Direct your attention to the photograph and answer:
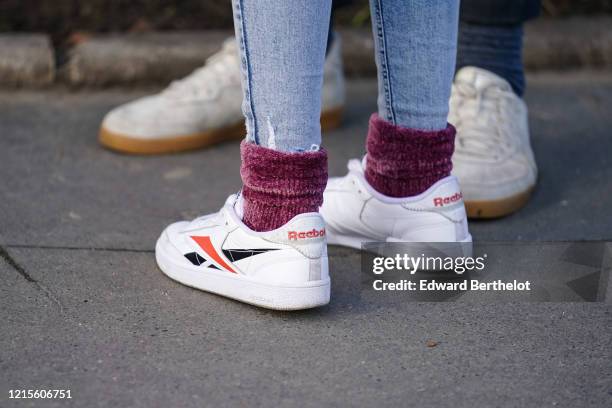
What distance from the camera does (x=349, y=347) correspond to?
133 centimetres

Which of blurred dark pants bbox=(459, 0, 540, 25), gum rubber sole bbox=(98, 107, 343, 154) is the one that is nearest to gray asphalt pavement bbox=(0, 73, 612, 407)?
gum rubber sole bbox=(98, 107, 343, 154)

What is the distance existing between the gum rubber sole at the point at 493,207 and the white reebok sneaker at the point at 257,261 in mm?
527

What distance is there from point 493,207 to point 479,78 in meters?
0.34

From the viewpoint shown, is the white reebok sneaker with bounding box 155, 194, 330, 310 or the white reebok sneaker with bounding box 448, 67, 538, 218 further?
the white reebok sneaker with bounding box 448, 67, 538, 218

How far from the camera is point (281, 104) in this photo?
1296mm

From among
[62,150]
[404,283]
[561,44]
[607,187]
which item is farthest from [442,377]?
[561,44]

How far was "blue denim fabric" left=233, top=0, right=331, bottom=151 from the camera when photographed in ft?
4.09

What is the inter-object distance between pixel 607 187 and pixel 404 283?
0.72 metres

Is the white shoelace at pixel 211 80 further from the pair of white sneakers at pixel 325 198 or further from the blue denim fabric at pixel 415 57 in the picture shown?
the blue denim fabric at pixel 415 57

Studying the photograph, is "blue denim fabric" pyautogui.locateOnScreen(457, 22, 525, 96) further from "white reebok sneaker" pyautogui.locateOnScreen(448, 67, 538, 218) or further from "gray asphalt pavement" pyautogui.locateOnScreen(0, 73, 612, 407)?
"gray asphalt pavement" pyautogui.locateOnScreen(0, 73, 612, 407)

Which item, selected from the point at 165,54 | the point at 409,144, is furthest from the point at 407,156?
the point at 165,54

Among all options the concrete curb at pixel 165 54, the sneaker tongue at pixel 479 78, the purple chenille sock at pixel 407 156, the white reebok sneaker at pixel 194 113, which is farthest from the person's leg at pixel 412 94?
the concrete curb at pixel 165 54

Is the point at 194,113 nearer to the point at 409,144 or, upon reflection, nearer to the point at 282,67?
the point at 409,144

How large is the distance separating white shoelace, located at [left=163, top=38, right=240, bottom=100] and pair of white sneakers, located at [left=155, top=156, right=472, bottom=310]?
0.69m
